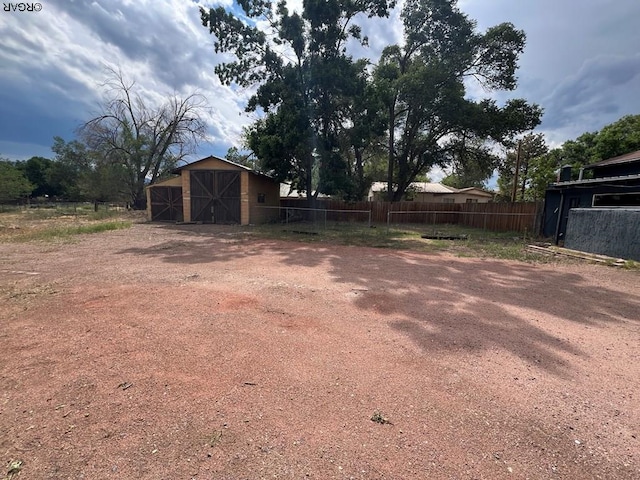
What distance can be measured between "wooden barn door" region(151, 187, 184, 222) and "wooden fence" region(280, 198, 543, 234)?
8.24 metres

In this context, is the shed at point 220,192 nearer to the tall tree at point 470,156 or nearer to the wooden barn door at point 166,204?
the wooden barn door at point 166,204

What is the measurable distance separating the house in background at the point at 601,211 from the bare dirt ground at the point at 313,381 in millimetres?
4858

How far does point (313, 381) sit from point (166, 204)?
21529 millimetres

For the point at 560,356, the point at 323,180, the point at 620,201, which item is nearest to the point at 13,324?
the point at 560,356

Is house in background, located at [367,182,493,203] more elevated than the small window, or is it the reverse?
house in background, located at [367,182,493,203]

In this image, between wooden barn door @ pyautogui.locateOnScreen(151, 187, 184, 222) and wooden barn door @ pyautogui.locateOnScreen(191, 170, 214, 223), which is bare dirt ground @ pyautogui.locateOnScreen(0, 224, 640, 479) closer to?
wooden barn door @ pyautogui.locateOnScreen(191, 170, 214, 223)

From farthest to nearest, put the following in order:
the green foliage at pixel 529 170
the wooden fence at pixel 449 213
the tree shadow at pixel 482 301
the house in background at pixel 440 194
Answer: the house in background at pixel 440 194, the green foliage at pixel 529 170, the wooden fence at pixel 449 213, the tree shadow at pixel 482 301

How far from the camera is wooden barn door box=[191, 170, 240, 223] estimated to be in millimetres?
18531

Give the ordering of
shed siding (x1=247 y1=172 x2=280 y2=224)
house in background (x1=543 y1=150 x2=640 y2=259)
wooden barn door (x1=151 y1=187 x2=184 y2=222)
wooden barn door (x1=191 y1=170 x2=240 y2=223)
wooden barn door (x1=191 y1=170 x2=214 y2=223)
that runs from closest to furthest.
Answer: house in background (x1=543 y1=150 x2=640 y2=259), wooden barn door (x1=191 y1=170 x2=240 y2=223), wooden barn door (x1=191 y1=170 x2=214 y2=223), shed siding (x1=247 y1=172 x2=280 y2=224), wooden barn door (x1=151 y1=187 x2=184 y2=222)

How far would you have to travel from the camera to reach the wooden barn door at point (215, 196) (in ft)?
60.8

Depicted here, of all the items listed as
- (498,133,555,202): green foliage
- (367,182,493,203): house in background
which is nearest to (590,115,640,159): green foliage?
(498,133,555,202): green foliage

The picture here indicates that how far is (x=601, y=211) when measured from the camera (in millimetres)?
9664

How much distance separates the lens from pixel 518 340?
3.75m

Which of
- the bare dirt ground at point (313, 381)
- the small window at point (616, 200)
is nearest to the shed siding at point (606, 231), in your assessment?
the small window at point (616, 200)
